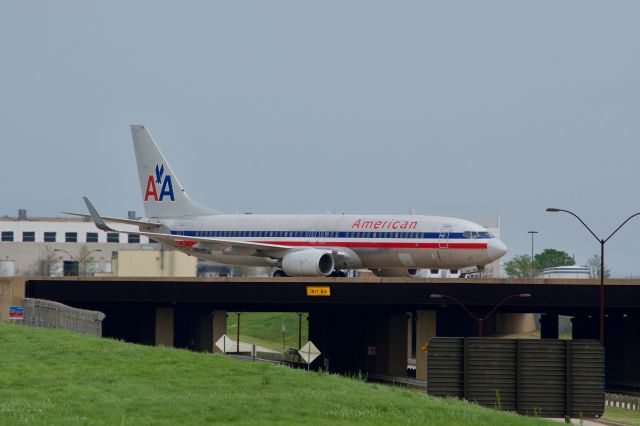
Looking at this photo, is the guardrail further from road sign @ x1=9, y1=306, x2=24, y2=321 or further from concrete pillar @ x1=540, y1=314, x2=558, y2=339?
road sign @ x1=9, y1=306, x2=24, y2=321

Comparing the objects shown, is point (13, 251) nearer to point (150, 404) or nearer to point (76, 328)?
point (76, 328)

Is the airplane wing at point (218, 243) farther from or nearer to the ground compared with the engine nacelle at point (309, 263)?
farther from the ground

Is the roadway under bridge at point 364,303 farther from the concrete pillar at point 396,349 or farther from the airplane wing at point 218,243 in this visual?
the airplane wing at point 218,243

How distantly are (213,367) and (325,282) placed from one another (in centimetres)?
3679

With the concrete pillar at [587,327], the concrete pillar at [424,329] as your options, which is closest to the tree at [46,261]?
the concrete pillar at [587,327]

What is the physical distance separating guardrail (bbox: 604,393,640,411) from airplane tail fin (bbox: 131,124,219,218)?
30079 mm

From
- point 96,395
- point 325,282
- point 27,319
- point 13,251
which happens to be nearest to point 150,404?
point 96,395

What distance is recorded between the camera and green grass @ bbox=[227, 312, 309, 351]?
15925 centimetres

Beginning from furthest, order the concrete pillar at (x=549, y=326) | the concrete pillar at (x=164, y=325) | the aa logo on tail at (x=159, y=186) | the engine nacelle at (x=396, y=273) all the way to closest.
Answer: the concrete pillar at (x=549, y=326) → the aa logo on tail at (x=159, y=186) → the concrete pillar at (x=164, y=325) → the engine nacelle at (x=396, y=273)

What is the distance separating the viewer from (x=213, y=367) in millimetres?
38312

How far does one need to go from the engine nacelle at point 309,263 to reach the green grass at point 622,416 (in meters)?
18.4

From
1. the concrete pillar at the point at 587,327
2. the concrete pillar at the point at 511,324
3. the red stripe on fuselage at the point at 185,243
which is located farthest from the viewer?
the concrete pillar at the point at 511,324

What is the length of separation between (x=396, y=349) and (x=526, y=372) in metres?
66.8

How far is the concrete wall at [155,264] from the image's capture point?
127 meters
